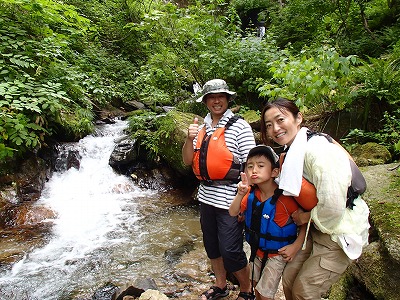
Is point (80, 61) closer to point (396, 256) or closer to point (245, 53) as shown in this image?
point (245, 53)

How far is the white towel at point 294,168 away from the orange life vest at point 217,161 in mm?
860

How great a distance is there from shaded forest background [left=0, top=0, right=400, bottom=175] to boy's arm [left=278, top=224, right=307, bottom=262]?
3.19 m

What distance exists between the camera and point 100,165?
8570 millimetres

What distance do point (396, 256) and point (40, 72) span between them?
7.69 m

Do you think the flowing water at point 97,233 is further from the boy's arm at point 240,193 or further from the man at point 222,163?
the boy's arm at point 240,193

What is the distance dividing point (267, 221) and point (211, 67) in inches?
253

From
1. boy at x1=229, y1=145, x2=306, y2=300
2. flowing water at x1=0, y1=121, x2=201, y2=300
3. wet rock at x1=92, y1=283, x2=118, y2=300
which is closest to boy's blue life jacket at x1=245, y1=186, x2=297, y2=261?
boy at x1=229, y1=145, x2=306, y2=300

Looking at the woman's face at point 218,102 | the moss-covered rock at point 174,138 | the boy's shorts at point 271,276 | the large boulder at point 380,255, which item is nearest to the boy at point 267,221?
the boy's shorts at point 271,276

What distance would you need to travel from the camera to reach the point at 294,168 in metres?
1.90

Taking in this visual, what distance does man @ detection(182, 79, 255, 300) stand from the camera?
9.17 feet

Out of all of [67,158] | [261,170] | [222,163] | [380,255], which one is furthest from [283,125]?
[67,158]

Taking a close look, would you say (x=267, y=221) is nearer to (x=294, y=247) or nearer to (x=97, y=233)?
(x=294, y=247)

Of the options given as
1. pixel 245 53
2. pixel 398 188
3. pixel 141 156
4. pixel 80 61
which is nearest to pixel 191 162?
pixel 398 188

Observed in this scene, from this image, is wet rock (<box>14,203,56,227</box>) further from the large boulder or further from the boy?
the large boulder
